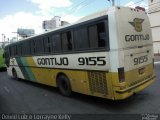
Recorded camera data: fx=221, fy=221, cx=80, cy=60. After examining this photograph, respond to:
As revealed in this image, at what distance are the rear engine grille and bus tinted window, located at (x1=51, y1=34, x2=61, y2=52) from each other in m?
2.39

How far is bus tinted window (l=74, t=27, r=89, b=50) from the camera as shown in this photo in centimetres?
765

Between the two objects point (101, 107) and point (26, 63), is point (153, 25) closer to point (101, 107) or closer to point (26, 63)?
point (26, 63)

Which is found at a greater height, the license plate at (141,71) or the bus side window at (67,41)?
the bus side window at (67,41)

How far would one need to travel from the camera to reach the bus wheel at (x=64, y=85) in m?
9.14

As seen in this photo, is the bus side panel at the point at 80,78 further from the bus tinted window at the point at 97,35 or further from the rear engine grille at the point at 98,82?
the bus tinted window at the point at 97,35

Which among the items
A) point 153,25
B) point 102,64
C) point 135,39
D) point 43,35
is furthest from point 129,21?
point 153,25

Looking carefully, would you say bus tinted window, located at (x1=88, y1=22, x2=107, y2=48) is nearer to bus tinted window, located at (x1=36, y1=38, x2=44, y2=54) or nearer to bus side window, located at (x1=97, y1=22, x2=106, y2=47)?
bus side window, located at (x1=97, y1=22, x2=106, y2=47)

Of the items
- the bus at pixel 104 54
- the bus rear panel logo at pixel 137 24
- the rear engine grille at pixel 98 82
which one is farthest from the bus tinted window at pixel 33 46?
the bus rear panel logo at pixel 137 24

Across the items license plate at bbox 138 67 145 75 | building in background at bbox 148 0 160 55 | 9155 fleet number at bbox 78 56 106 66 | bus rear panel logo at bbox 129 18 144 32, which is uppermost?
building in background at bbox 148 0 160 55

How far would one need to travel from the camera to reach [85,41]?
303 inches

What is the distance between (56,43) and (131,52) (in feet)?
12.1

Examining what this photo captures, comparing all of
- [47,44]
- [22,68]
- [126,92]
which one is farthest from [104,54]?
[22,68]

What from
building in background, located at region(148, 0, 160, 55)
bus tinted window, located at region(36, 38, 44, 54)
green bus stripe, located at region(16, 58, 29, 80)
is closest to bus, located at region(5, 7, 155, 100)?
bus tinted window, located at region(36, 38, 44, 54)

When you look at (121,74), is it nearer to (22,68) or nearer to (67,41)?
(67,41)
